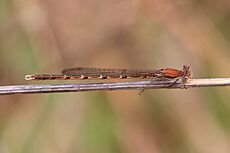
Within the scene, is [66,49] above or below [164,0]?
below

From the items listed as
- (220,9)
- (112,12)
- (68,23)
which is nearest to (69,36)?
(68,23)

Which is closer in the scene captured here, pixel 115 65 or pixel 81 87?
pixel 81 87

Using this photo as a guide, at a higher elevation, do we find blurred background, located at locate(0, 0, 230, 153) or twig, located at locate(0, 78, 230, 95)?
blurred background, located at locate(0, 0, 230, 153)

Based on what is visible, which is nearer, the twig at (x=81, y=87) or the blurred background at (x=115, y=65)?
the twig at (x=81, y=87)

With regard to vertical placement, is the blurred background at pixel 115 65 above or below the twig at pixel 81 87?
above

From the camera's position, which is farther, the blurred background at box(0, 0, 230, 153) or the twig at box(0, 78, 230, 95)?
the blurred background at box(0, 0, 230, 153)

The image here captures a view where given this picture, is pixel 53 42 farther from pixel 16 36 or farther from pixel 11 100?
pixel 11 100

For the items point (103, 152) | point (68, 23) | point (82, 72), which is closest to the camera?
point (82, 72)

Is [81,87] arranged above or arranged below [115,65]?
below
